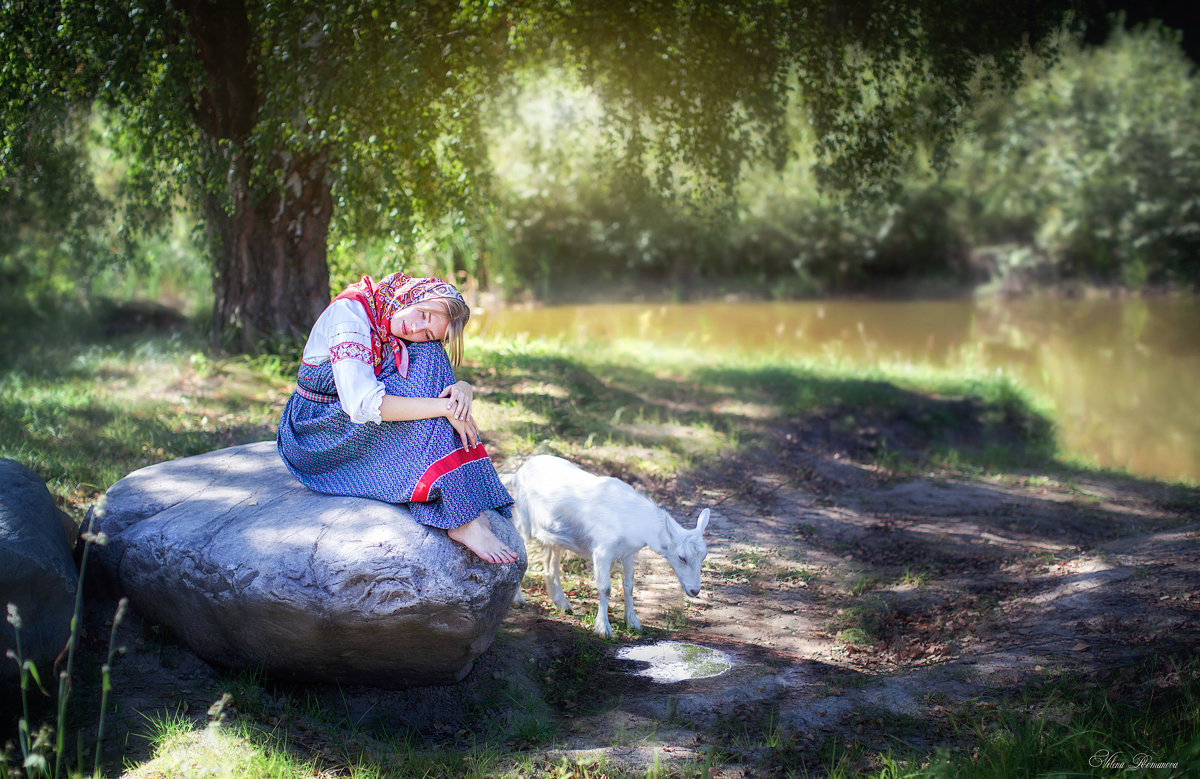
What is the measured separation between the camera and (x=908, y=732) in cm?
385

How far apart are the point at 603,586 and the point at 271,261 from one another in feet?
21.1

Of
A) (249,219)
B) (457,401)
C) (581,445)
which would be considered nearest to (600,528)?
(457,401)

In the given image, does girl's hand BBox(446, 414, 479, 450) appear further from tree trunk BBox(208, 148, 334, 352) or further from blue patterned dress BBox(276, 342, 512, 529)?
tree trunk BBox(208, 148, 334, 352)

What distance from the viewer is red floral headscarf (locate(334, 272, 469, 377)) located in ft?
13.9

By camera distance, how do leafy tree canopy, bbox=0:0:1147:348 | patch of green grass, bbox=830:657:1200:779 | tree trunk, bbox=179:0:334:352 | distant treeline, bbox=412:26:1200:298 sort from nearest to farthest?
patch of green grass, bbox=830:657:1200:779, leafy tree canopy, bbox=0:0:1147:348, tree trunk, bbox=179:0:334:352, distant treeline, bbox=412:26:1200:298

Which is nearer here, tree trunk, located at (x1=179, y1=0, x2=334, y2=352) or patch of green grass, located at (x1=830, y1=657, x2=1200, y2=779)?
patch of green grass, located at (x1=830, y1=657, x2=1200, y2=779)

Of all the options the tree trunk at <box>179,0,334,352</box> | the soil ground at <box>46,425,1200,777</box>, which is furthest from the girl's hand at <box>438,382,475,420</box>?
the tree trunk at <box>179,0,334,352</box>

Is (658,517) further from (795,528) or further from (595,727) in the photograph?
(795,528)

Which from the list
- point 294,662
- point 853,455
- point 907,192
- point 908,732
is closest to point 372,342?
point 294,662

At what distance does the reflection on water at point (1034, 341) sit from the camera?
13.7 meters

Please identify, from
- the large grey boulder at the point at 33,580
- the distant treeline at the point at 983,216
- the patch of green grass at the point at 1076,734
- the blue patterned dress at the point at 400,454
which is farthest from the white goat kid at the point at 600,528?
the distant treeline at the point at 983,216

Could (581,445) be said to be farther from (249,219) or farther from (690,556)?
(249,219)

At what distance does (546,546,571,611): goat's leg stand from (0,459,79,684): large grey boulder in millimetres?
2436

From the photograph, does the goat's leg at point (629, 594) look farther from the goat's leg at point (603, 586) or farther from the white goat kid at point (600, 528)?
the goat's leg at point (603, 586)
